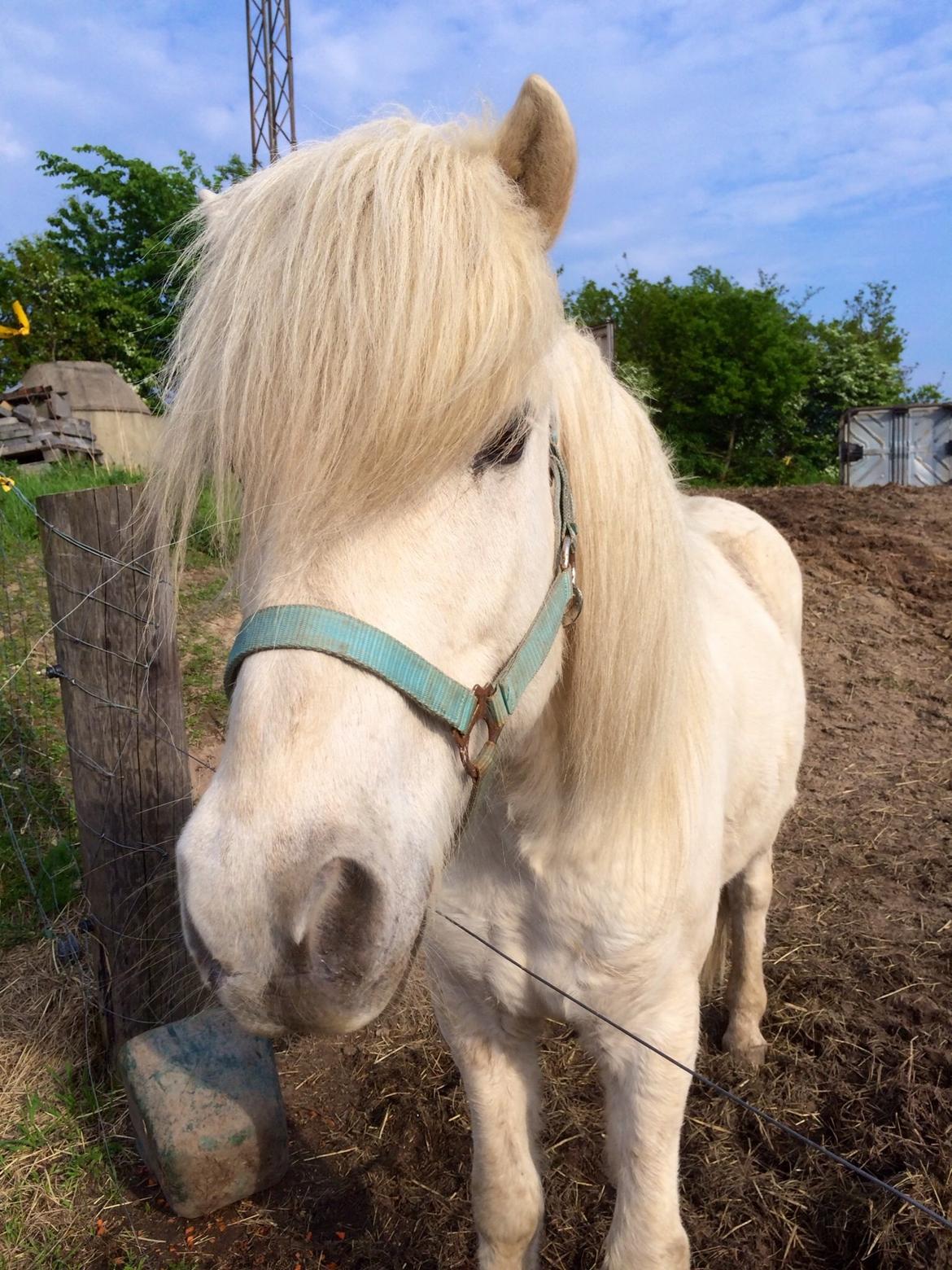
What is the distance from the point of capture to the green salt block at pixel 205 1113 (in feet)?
7.34

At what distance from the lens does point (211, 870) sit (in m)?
0.93

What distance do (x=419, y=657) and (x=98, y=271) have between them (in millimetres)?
27368

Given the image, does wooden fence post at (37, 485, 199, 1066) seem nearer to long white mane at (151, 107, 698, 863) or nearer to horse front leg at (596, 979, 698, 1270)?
long white mane at (151, 107, 698, 863)

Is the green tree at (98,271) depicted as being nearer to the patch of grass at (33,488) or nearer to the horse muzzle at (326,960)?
the patch of grass at (33,488)

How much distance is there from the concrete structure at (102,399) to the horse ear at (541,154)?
15.4m

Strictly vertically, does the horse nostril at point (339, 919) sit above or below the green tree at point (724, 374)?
below

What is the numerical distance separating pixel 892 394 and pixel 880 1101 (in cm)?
2444

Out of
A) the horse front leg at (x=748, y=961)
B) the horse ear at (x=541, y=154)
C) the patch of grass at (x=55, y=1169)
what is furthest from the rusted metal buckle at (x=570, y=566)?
the patch of grass at (x=55, y=1169)

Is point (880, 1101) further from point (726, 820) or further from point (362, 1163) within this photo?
point (362, 1163)

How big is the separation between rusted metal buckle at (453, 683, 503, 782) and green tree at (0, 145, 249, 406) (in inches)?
794

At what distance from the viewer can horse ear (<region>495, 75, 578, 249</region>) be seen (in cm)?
121

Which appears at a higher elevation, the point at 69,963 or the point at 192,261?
the point at 192,261

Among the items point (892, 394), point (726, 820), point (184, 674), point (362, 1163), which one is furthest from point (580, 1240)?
point (892, 394)

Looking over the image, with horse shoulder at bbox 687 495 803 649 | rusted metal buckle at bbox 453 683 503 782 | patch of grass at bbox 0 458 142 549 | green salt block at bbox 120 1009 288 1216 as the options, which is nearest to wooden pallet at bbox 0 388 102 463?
patch of grass at bbox 0 458 142 549
